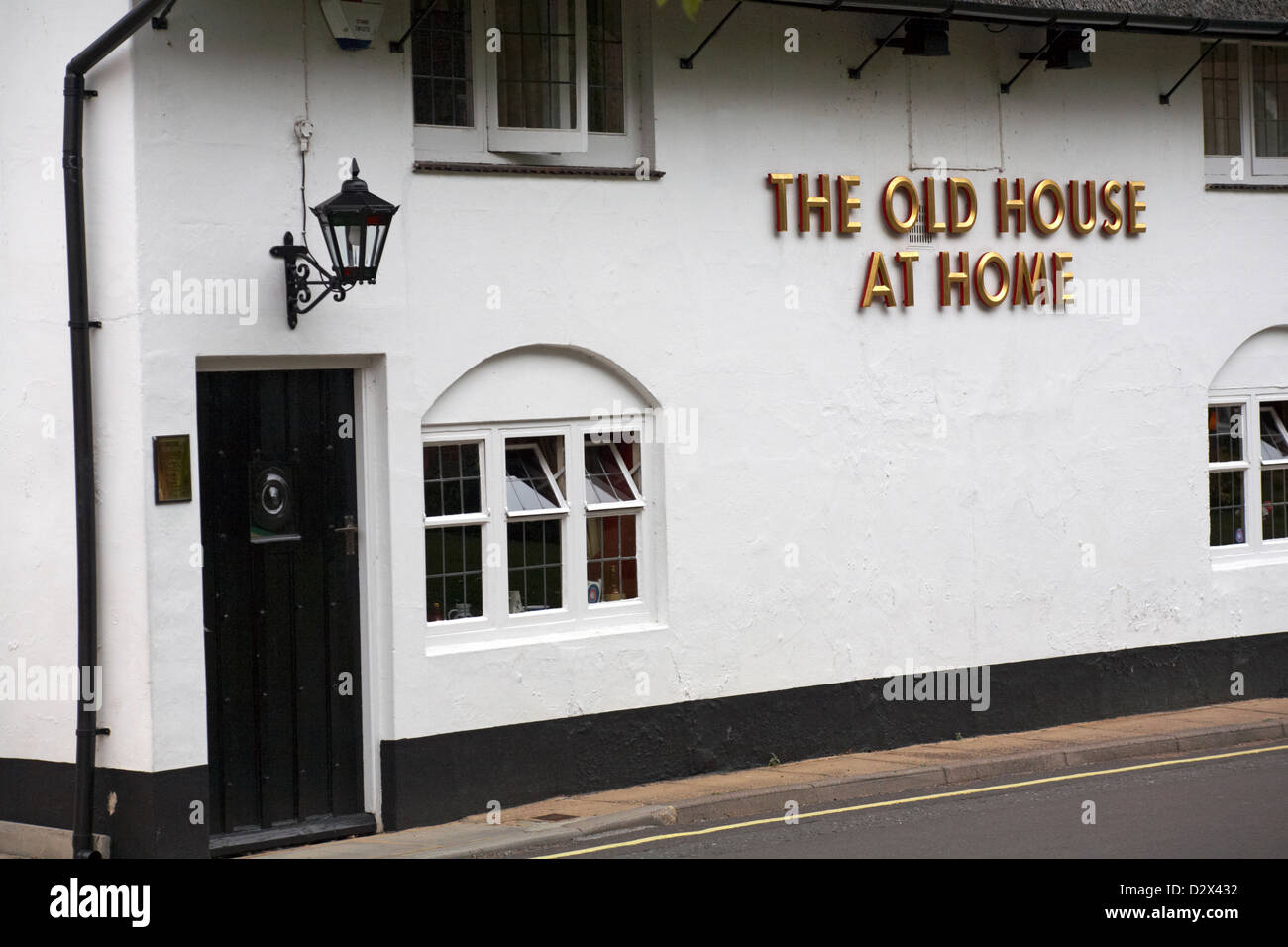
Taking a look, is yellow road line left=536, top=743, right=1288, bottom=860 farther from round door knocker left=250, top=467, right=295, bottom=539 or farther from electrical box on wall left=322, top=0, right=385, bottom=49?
electrical box on wall left=322, top=0, right=385, bottom=49

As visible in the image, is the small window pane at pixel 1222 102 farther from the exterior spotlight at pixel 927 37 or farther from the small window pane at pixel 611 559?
the small window pane at pixel 611 559

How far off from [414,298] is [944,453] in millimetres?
4678

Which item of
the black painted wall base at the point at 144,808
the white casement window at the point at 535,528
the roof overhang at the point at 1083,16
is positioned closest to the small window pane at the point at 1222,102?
the roof overhang at the point at 1083,16

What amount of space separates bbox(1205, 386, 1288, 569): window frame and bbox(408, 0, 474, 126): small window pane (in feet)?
24.7

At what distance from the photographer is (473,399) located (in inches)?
452

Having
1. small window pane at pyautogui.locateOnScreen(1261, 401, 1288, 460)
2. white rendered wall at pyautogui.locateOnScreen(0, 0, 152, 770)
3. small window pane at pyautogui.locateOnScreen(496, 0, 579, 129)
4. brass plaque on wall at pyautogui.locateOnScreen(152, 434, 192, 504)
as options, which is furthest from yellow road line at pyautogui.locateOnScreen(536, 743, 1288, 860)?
small window pane at pyautogui.locateOnScreen(496, 0, 579, 129)

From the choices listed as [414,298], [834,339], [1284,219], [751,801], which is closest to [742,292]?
[834,339]

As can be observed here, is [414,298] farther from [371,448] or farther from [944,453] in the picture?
[944,453]

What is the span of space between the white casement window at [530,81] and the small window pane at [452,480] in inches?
75.2

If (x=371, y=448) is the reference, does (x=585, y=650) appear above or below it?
below

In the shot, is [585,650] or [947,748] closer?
[585,650]

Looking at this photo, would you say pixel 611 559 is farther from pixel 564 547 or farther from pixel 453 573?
pixel 453 573

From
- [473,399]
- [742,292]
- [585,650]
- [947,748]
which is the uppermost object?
[742,292]

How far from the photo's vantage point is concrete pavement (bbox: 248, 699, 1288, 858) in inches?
419
